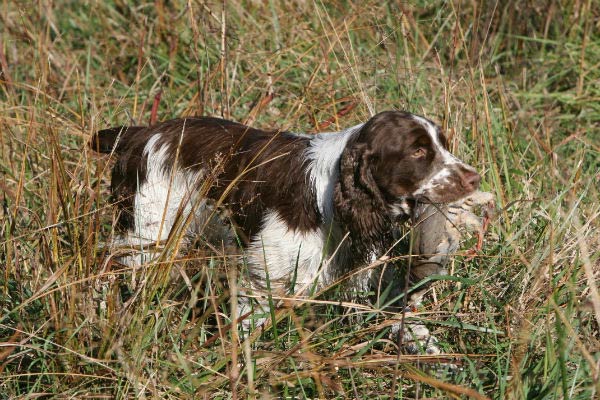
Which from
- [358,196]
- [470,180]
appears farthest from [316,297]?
[470,180]

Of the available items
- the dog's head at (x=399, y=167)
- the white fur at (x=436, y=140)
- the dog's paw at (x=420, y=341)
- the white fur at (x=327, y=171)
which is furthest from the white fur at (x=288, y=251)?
the white fur at (x=436, y=140)

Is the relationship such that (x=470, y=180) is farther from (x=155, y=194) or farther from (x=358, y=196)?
(x=155, y=194)

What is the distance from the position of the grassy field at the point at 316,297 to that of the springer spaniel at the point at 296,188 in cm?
22

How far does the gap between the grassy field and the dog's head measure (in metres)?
0.36

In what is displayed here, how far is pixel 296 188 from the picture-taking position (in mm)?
3906

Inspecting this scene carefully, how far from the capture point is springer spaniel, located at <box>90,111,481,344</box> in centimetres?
370

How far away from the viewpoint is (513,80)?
6.25 m

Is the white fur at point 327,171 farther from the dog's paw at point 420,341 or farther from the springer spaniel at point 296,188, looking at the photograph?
the dog's paw at point 420,341

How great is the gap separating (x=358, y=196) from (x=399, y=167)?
206mm

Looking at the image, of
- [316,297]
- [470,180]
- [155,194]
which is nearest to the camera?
[470,180]

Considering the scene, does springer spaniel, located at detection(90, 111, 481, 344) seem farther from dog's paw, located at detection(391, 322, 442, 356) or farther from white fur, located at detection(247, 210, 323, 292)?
dog's paw, located at detection(391, 322, 442, 356)

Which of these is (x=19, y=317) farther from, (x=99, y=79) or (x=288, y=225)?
(x=99, y=79)

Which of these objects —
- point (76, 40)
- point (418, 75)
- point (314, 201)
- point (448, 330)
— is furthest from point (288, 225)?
point (76, 40)

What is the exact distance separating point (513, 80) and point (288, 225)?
2.95m
